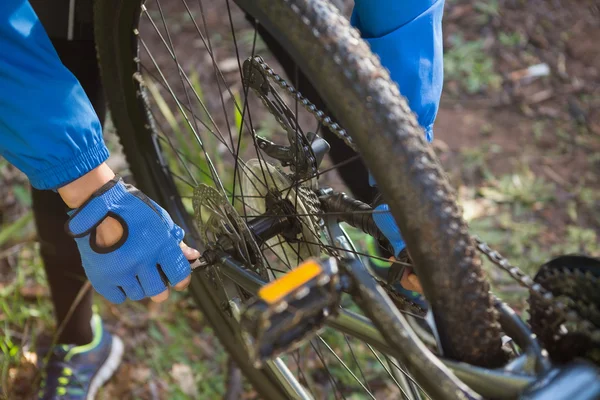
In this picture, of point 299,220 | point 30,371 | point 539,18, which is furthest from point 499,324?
point 539,18

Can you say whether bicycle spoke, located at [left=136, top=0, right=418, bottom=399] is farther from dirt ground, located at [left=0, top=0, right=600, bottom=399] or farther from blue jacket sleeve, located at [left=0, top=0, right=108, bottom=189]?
blue jacket sleeve, located at [left=0, top=0, right=108, bottom=189]

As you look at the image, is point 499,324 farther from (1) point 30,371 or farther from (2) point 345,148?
(1) point 30,371

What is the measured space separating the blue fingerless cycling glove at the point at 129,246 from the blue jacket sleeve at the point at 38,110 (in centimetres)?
7

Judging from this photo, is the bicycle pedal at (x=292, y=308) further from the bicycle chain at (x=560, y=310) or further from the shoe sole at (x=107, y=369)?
the shoe sole at (x=107, y=369)

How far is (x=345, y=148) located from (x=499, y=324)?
0.93 meters

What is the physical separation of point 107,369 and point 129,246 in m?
0.92

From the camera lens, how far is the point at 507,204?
2.46 m

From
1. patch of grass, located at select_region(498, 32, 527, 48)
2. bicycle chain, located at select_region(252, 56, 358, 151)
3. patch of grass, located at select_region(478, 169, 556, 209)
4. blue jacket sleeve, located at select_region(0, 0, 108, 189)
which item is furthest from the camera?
patch of grass, located at select_region(498, 32, 527, 48)

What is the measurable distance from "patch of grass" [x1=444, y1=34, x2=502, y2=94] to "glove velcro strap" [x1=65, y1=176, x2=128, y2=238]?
2131 mm

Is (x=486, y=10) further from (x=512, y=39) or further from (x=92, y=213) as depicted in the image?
(x=92, y=213)

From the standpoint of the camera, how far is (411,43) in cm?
125

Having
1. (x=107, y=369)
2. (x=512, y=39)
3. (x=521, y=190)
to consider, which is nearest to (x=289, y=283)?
(x=107, y=369)

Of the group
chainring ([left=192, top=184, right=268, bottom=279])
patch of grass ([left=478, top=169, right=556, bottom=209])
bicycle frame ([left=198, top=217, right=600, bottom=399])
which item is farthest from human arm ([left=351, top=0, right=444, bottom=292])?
patch of grass ([left=478, top=169, right=556, bottom=209])

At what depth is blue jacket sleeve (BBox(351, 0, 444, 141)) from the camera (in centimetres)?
124
